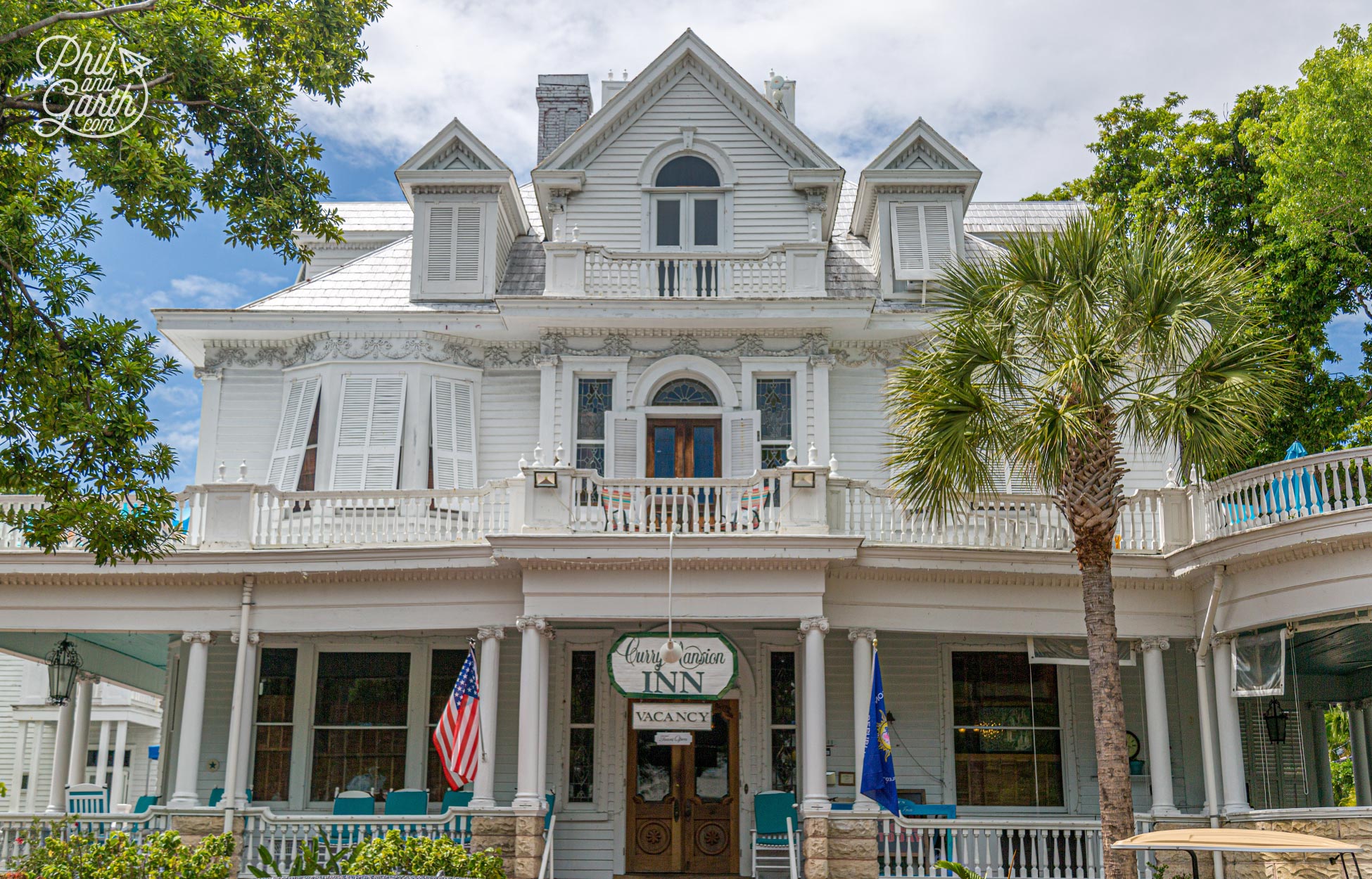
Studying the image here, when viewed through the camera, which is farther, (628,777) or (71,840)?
(628,777)

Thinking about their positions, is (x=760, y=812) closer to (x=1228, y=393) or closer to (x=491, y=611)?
(x=491, y=611)

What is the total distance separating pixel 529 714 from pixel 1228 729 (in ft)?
28.8

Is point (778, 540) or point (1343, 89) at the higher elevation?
point (1343, 89)

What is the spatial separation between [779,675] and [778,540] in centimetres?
380

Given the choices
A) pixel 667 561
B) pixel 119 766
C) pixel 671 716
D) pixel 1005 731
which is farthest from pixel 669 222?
pixel 119 766

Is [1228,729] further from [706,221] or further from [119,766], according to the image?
[119,766]

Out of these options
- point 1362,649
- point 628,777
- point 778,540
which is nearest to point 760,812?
point 628,777

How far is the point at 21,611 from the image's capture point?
1742 centimetres

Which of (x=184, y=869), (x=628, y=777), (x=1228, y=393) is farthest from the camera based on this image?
(x=628, y=777)

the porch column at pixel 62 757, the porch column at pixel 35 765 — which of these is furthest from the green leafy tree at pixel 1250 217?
the porch column at pixel 35 765

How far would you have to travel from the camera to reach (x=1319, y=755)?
68.6 ft

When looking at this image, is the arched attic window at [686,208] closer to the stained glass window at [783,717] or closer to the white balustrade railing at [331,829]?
the stained glass window at [783,717]

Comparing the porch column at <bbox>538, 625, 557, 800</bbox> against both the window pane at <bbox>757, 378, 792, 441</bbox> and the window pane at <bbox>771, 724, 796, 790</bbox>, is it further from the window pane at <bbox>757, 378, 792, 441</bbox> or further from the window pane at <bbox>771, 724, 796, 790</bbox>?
the window pane at <bbox>757, 378, 792, 441</bbox>

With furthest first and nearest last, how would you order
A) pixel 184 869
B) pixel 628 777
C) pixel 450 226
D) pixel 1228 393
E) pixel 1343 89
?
1. pixel 450 226
2. pixel 1343 89
3. pixel 628 777
4. pixel 184 869
5. pixel 1228 393
